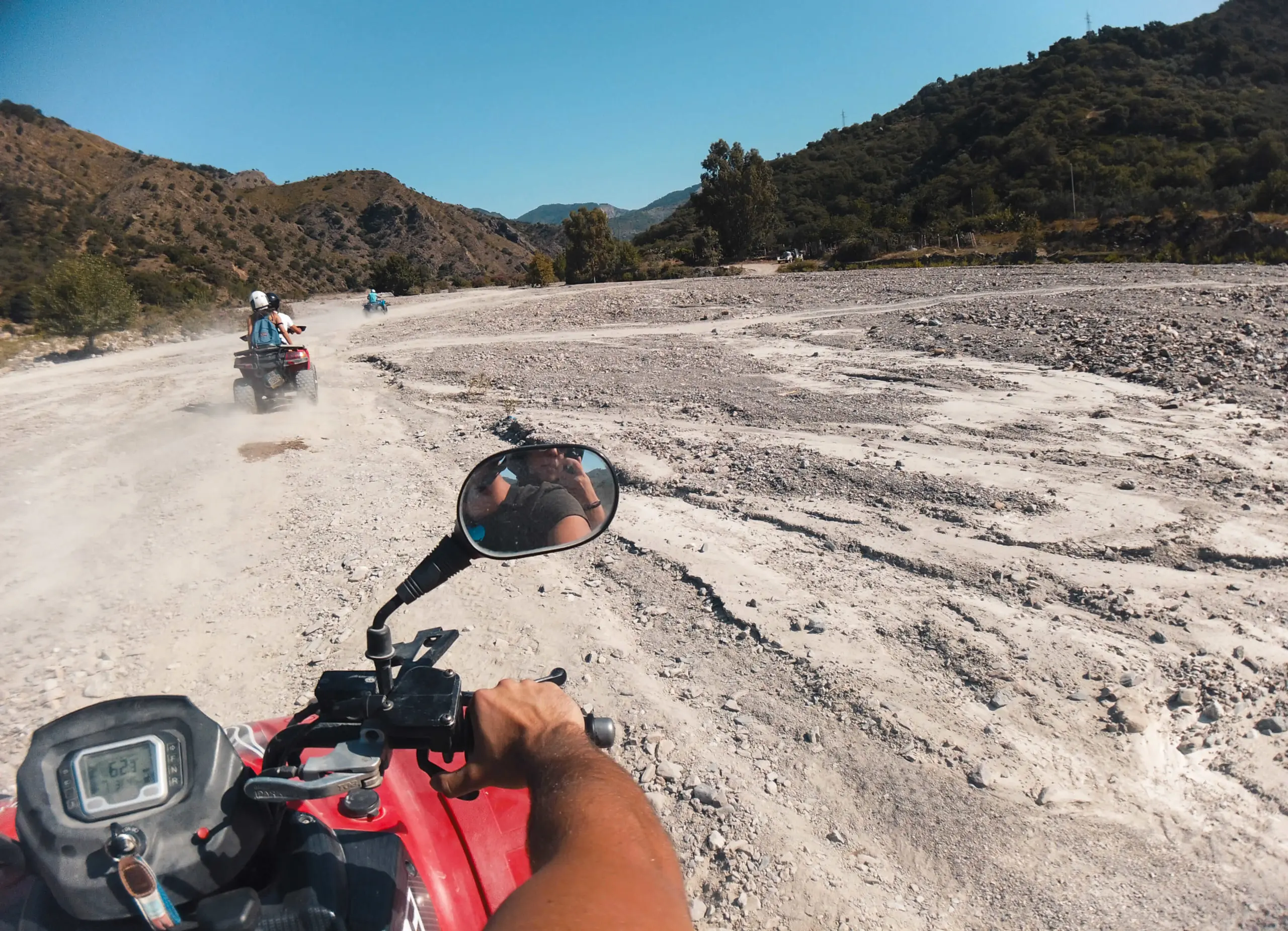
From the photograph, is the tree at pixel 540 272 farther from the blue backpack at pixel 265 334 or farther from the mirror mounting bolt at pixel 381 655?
the mirror mounting bolt at pixel 381 655

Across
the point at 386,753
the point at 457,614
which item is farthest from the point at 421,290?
the point at 386,753

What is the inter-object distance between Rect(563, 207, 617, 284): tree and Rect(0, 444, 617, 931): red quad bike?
45.8 meters

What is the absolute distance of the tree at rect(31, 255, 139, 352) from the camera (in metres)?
20.3

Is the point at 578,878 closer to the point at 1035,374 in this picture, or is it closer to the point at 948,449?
the point at 948,449

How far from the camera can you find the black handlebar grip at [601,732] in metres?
1.39

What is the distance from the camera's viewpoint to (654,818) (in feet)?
4.21

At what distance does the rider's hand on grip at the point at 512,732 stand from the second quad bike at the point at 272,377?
405 inches

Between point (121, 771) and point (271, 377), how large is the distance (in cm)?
1051

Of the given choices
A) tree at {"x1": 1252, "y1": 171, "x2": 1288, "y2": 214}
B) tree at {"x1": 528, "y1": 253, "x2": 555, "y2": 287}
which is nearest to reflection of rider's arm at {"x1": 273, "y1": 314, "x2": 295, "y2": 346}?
tree at {"x1": 528, "y1": 253, "x2": 555, "y2": 287}

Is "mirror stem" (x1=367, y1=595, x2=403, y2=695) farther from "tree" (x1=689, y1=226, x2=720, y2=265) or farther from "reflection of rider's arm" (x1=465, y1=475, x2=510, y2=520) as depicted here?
"tree" (x1=689, y1=226, x2=720, y2=265)

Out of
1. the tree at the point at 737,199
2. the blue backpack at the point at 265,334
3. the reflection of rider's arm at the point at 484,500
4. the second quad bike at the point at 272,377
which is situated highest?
the tree at the point at 737,199

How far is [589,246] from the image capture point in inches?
1823

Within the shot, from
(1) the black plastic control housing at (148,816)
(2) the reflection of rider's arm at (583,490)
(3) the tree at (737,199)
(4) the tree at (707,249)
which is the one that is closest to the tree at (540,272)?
(4) the tree at (707,249)

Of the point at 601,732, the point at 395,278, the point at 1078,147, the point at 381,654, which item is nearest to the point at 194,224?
the point at 395,278
